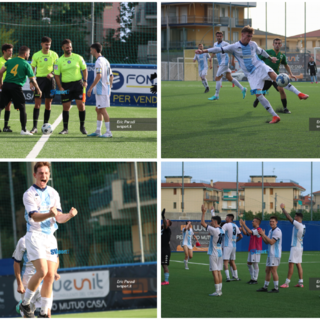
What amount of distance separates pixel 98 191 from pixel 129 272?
2.53 metres

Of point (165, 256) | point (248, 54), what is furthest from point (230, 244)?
point (248, 54)

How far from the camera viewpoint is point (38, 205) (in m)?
4.51

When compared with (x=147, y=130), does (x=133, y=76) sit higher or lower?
higher

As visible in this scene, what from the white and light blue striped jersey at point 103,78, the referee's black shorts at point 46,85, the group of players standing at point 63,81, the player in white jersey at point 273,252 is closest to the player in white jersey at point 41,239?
the player in white jersey at point 273,252

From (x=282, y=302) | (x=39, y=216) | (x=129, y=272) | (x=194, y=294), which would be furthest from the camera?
(x=129, y=272)

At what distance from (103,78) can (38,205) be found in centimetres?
515

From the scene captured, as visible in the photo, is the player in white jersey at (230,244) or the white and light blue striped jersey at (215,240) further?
the player in white jersey at (230,244)

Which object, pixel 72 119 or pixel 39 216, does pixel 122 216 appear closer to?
pixel 72 119

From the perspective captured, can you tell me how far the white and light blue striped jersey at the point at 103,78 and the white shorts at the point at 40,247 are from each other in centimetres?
509

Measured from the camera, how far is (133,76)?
55.0 ft

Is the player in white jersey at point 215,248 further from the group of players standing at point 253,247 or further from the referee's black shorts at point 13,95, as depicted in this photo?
the referee's black shorts at point 13,95

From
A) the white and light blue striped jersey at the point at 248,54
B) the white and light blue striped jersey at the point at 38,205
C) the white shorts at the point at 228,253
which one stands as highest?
the white and light blue striped jersey at the point at 248,54

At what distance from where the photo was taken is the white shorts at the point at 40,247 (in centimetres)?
439

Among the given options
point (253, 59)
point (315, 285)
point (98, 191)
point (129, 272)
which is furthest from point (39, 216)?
point (98, 191)
